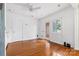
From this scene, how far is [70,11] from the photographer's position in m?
1.50

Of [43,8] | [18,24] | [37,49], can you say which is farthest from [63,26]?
[18,24]

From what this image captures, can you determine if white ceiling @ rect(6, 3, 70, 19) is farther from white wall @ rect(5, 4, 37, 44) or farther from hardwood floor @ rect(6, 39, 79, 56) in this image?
hardwood floor @ rect(6, 39, 79, 56)

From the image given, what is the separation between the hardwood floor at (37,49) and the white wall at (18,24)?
0.30ft

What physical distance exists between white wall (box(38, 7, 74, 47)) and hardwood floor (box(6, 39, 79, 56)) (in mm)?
96

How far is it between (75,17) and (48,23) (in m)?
0.41

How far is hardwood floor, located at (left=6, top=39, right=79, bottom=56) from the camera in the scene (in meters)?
1.52

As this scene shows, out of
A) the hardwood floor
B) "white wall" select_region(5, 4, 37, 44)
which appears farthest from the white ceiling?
the hardwood floor

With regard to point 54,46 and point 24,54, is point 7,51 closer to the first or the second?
point 24,54

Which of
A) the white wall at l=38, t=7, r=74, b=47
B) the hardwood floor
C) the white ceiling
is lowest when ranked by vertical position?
the hardwood floor

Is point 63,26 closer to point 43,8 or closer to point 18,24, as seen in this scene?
point 43,8

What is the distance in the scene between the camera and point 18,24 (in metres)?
1.53

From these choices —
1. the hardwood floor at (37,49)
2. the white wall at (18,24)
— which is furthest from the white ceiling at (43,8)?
the hardwood floor at (37,49)

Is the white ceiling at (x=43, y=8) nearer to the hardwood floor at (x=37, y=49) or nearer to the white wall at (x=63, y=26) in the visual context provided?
the white wall at (x=63, y=26)

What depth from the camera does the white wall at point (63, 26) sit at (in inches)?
59.5
